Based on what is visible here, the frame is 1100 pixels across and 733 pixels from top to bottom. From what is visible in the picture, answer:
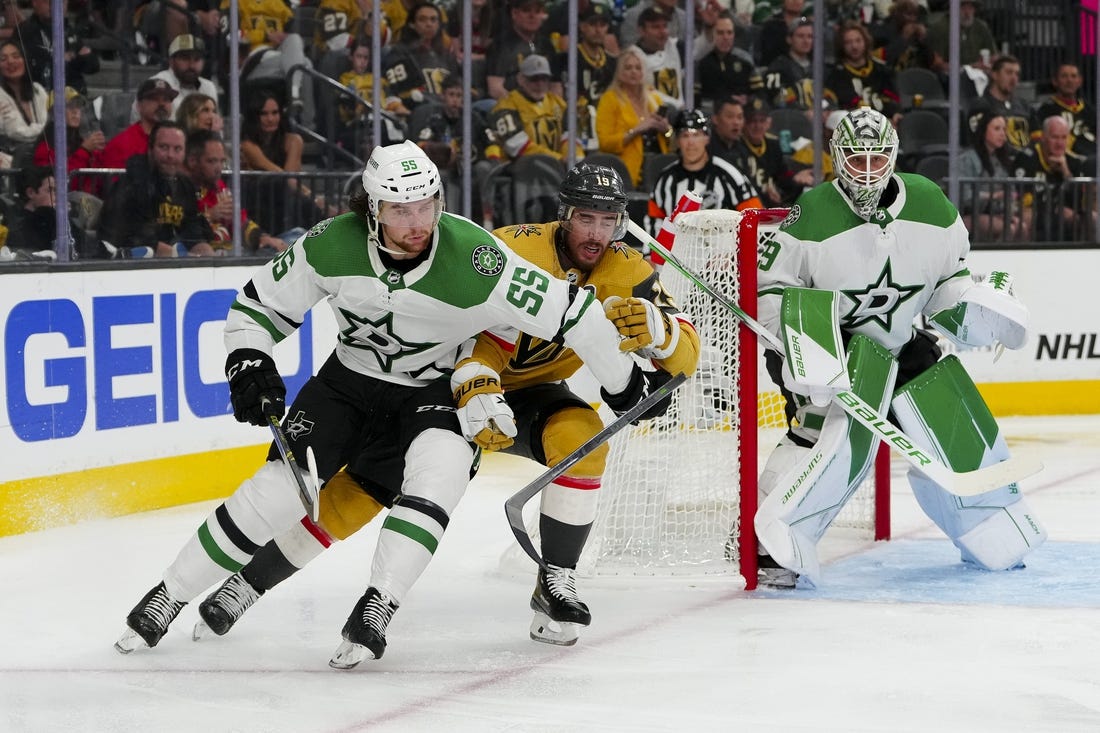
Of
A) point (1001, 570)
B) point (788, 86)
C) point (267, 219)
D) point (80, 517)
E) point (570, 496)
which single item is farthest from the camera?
point (788, 86)

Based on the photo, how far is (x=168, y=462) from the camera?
5023mm

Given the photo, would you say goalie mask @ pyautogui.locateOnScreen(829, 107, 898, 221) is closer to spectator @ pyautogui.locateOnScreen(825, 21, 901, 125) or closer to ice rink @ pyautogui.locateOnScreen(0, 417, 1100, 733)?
ice rink @ pyautogui.locateOnScreen(0, 417, 1100, 733)

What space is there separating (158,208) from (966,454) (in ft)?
8.93

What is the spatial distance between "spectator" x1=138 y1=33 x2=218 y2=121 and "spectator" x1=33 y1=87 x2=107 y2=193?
36cm

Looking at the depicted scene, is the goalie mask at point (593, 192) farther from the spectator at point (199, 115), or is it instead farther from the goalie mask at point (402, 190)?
the spectator at point (199, 115)

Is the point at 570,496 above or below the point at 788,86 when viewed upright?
below

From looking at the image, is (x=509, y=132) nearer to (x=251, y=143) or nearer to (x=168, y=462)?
(x=251, y=143)

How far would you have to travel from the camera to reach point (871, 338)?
156 inches

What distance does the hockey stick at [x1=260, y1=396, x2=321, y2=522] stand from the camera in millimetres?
3121

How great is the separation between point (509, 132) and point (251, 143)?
4.26ft

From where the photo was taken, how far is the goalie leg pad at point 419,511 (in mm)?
3041

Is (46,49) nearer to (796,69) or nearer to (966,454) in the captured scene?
(966,454)

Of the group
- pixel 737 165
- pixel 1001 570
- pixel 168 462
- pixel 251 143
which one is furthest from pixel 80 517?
pixel 737 165

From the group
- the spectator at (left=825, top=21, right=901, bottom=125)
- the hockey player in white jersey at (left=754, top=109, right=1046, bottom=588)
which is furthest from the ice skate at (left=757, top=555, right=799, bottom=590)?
the spectator at (left=825, top=21, right=901, bottom=125)
